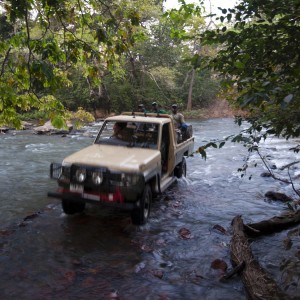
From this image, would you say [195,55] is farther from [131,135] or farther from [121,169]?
[131,135]

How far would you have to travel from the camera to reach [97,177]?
6039 mm

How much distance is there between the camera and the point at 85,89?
114ft

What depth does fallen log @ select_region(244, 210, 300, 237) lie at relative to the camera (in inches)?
249

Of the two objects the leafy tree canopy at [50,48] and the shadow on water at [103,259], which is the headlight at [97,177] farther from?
the leafy tree canopy at [50,48]

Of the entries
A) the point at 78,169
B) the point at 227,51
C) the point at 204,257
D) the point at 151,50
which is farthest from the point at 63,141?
the point at 151,50

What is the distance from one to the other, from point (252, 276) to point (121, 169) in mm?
2688

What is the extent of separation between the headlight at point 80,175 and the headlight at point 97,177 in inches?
7.7

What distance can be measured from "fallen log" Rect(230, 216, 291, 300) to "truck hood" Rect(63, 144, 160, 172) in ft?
6.52

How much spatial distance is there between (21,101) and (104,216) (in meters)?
3.08

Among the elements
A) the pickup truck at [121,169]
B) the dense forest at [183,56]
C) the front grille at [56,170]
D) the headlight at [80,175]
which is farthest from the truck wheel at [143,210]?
the dense forest at [183,56]

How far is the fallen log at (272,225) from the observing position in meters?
6.33

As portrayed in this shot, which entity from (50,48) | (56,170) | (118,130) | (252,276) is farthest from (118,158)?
(252,276)

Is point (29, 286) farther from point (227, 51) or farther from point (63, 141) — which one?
point (63, 141)

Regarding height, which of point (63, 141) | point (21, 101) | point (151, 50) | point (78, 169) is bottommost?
point (63, 141)
